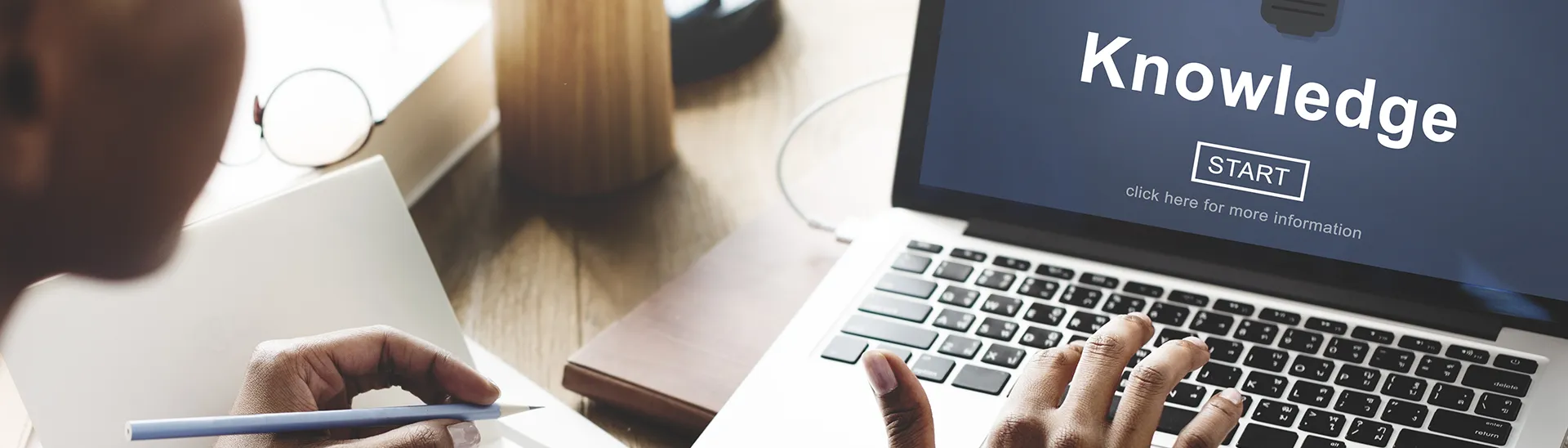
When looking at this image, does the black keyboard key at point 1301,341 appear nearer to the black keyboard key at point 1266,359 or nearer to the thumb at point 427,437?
the black keyboard key at point 1266,359

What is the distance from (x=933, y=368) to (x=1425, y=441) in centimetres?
23

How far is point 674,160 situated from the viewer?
3.18 feet

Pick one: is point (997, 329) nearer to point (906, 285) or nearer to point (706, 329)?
point (906, 285)

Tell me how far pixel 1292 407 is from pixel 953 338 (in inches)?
6.6

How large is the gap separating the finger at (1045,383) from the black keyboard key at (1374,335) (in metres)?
0.18

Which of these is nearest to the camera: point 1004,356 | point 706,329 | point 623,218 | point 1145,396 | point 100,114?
point 100,114

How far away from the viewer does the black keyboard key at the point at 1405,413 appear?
573 mm

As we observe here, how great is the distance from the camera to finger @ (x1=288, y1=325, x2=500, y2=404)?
58 cm

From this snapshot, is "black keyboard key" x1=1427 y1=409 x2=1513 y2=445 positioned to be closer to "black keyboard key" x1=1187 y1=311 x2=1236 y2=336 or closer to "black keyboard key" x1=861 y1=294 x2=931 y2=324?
"black keyboard key" x1=1187 y1=311 x2=1236 y2=336

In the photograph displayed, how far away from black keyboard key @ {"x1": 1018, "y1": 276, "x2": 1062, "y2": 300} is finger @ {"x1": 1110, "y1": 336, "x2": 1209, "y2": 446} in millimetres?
137

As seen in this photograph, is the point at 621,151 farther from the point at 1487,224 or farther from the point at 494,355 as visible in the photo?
the point at 1487,224

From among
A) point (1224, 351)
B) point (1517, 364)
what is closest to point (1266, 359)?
point (1224, 351)

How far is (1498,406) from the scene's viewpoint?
58 centimetres

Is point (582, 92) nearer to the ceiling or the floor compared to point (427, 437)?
nearer to the ceiling
